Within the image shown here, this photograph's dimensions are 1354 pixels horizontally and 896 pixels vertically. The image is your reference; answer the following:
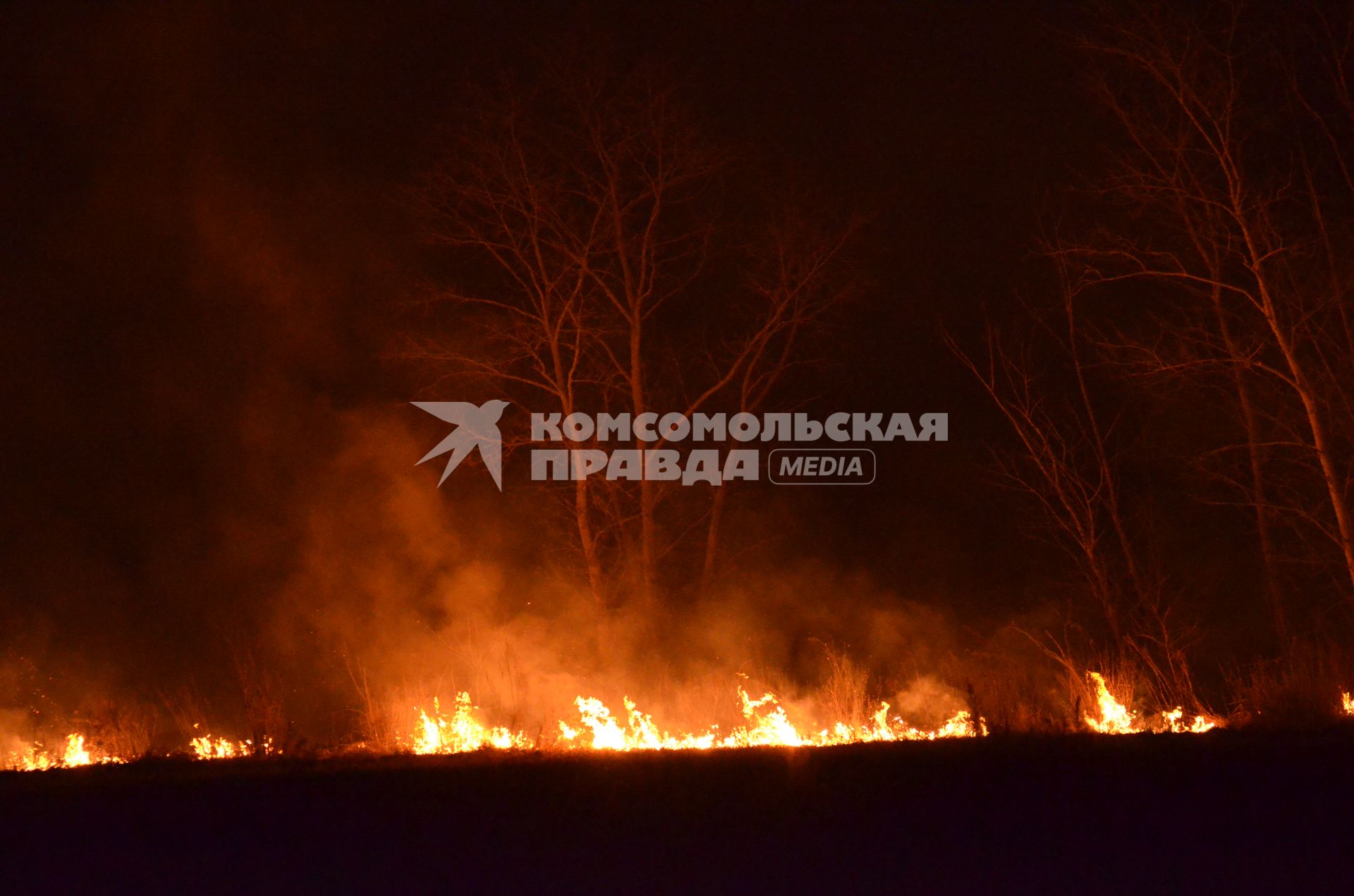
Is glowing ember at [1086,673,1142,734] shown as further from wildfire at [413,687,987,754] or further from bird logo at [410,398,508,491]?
bird logo at [410,398,508,491]

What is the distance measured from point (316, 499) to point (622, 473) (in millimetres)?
4182

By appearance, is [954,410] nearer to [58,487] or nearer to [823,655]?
[823,655]

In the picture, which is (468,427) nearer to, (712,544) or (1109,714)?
(712,544)

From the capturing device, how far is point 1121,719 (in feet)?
32.8

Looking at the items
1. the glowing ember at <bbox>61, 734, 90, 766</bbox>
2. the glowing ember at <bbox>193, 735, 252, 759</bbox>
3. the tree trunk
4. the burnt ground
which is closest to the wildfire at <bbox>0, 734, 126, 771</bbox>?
the glowing ember at <bbox>61, 734, 90, 766</bbox>

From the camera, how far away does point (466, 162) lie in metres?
14.8

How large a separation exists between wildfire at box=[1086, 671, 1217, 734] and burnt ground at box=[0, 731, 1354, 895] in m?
1.44

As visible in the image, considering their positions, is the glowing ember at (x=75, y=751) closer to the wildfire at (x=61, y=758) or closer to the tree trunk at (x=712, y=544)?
the wildfire at (x=61, y=758)

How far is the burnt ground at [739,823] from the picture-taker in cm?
549

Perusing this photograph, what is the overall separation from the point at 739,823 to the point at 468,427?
9.79 metres

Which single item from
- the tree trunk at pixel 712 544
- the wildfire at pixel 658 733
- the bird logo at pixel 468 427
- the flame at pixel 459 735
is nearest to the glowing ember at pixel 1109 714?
the wildfire at pixel 658 733

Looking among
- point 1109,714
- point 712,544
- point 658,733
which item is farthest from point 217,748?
point 1109,714

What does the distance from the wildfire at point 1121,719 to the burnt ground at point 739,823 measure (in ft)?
4.72

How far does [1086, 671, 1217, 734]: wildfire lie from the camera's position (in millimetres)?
9867
